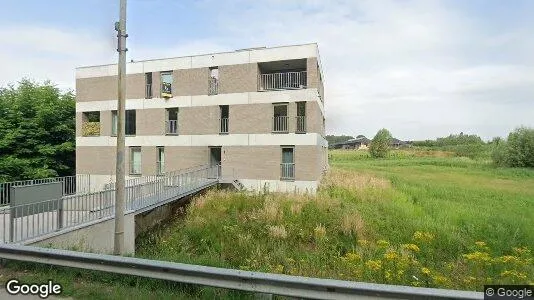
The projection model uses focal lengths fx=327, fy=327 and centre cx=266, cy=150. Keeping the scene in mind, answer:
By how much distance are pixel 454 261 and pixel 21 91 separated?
105 ft

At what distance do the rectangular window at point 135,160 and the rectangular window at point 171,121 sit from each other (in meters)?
2.90

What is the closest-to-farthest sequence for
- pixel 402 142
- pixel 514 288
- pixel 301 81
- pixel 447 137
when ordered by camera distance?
pixel 514 288 → pixel 301 81 → pixel 447 137 → pixel 402 142

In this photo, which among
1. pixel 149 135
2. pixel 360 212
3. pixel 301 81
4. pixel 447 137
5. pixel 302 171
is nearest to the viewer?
pixel 360 212

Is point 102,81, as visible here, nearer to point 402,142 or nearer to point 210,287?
point 210,287

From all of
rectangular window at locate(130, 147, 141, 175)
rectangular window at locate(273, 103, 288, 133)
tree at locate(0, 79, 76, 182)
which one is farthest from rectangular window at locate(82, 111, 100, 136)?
rectangular window at locate(273, 103, 288, 133)

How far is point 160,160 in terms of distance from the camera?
22.9 m

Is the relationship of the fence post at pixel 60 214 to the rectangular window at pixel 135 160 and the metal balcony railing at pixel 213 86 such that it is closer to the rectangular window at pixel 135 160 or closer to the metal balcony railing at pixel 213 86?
the metal balcony railing at pixel 213 86

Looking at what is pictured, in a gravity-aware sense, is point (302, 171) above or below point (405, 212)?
above

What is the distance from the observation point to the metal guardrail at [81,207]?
819 cm

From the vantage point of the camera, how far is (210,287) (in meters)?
4.59

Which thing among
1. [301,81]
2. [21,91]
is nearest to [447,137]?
[301,81]

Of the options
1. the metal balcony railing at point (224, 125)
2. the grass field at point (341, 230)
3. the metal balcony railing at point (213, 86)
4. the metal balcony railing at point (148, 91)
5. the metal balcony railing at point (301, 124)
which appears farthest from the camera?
the metal balcony railing at point (148, 91)

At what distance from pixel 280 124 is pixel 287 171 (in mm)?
2910

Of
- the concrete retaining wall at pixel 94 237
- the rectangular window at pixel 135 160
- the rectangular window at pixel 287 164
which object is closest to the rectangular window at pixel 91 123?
the rectangular window at pixel 135 160
